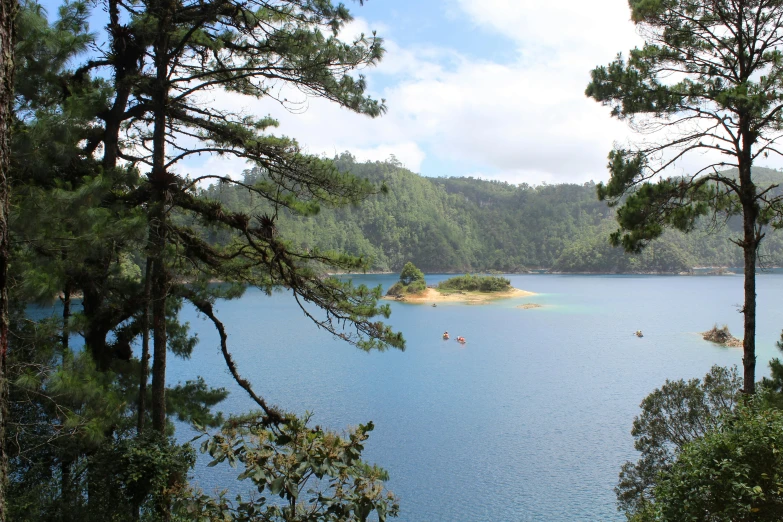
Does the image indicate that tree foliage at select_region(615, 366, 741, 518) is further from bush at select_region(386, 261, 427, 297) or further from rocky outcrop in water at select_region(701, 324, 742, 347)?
bush at select_region(386, 261, 427, 297)

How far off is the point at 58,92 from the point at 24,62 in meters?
0.48

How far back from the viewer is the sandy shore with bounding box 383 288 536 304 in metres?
49.4

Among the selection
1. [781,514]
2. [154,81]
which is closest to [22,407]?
[154,81]

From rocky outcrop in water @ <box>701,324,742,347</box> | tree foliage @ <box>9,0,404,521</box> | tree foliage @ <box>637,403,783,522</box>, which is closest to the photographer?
tree foliage @ <box>637,403,783,522</box>

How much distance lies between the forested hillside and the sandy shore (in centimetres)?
3141

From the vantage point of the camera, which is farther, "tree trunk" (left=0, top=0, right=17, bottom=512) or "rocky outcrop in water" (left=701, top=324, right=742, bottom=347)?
"rocky outcrop in water" (left=701, top=324, right=742, bottom=347)

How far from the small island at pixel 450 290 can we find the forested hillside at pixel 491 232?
29.2m

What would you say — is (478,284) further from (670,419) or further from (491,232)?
(491,232)

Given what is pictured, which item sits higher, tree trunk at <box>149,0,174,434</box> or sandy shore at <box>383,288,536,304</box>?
tree trunk at <box>149,0,174,434</box>

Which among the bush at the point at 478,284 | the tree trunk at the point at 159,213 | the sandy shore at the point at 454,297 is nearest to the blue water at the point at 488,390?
the tree trunk at the point at 159,213

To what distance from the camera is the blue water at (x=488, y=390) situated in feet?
37.7

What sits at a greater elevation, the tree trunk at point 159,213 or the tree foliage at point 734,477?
the tree trunk at point 159,213

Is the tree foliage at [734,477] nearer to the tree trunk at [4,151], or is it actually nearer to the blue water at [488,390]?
the tree trunk at [4,151]

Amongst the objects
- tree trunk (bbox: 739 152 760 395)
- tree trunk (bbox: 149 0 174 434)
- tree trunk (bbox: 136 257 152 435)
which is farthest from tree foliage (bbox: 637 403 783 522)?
tree trunk (bbox: 136 257 152 435)
